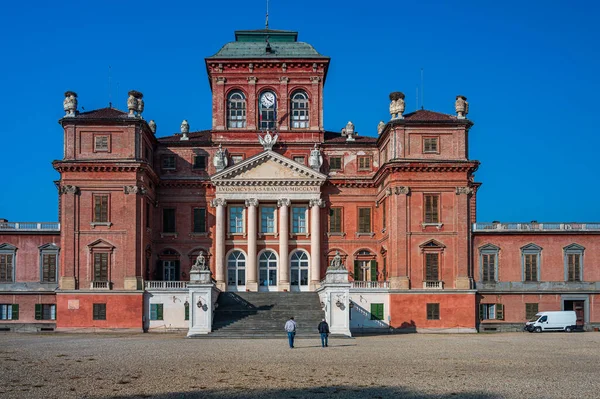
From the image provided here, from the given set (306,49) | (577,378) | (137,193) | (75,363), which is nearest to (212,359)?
(75,363)

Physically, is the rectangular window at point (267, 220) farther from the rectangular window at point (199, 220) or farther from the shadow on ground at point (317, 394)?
the shadow on ground at point (317, 394)

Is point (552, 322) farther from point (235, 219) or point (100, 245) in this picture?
point (100, 245)

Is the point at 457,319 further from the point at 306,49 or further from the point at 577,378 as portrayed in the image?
the point at 577,378

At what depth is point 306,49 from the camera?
199ft

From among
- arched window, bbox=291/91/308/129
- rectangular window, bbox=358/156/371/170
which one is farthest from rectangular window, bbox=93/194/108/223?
rectangular window, bbox=358/156/371/170

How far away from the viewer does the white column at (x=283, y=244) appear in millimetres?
56125

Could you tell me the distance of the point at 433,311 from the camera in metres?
52.0

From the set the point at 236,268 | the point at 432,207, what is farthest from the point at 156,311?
the point at 432,207

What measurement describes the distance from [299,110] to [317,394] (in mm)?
40572

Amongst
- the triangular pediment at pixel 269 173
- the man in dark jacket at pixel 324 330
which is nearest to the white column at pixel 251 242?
the triangular pediment at pixel 269 173

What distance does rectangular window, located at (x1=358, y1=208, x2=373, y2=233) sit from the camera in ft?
189

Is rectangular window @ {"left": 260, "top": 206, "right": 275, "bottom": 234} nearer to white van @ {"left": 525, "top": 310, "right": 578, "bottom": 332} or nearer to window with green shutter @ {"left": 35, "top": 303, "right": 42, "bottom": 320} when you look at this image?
window with green shutter @ {"left": 35, "top": 303, "right": 42, "bottom": 320}

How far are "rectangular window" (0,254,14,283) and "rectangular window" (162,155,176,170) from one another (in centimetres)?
1249

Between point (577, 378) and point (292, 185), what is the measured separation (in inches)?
1337
